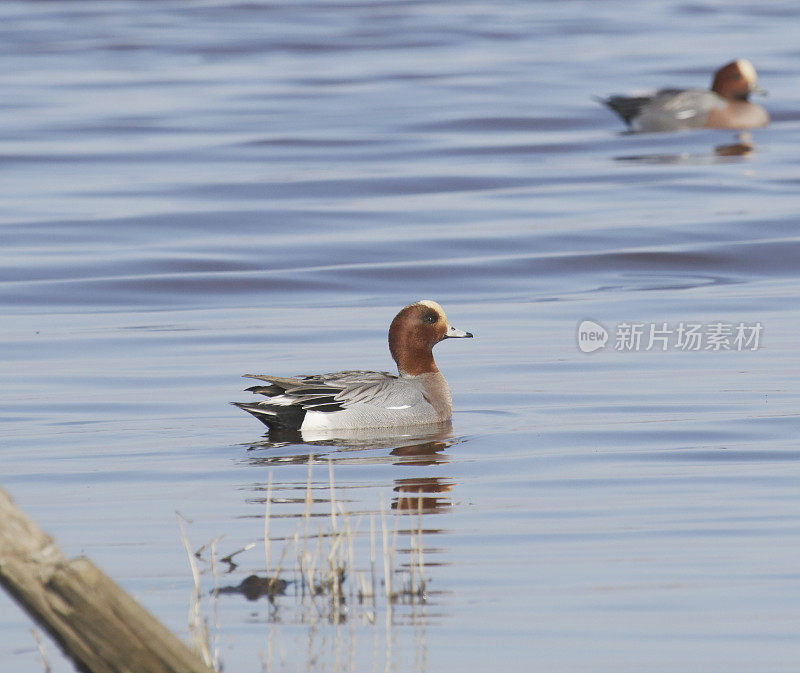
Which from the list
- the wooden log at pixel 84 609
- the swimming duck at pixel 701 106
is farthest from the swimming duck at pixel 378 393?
the swimming duck at pixel 701 106

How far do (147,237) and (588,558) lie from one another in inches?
416

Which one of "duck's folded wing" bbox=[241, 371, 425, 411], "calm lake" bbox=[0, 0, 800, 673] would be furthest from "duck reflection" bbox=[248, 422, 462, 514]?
"duck's folded wing" bbox=[241, 371, 425, 411]

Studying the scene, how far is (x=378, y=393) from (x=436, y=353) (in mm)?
2408

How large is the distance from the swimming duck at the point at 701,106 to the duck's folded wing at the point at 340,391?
1416 cm

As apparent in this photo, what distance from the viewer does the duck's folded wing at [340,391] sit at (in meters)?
8.61

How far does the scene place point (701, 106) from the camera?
2278 centimetres

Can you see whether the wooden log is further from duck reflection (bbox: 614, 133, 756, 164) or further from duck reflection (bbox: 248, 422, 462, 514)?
duck reflection (bbox: 614, 133, 756, 164)

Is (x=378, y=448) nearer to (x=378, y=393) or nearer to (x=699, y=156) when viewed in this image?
(x=378, y=393)

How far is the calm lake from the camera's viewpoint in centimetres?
559

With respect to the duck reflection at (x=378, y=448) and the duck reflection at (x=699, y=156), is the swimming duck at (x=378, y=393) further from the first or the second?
the duck reflection at (x=699, y=156)

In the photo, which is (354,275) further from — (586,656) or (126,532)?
(586,656)

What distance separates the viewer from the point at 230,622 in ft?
17.7

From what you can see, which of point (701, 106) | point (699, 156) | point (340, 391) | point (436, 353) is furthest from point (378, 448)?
point (701, 106)

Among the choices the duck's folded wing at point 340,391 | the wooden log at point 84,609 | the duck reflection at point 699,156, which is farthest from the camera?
the duck reflection at point 699,156
